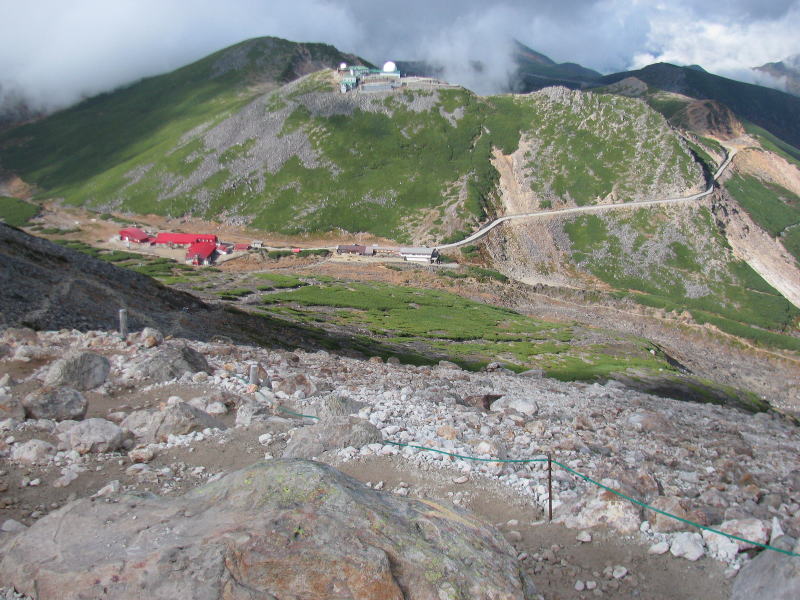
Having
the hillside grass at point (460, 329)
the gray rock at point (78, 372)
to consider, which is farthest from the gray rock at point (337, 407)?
the hillside grass at point (460, 329)

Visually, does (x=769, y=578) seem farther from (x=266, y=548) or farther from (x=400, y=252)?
(x=400, y=252)

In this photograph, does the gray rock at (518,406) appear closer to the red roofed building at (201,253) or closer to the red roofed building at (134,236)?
the red roofed building at (201,253)

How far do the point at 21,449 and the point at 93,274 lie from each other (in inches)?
1071

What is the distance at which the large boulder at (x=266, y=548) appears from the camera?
795 centimetres

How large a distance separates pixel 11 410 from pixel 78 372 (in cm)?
316

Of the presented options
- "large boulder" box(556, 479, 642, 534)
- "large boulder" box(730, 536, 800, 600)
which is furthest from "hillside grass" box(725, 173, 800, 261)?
"large boulder" box(730, 536, 800, 600)

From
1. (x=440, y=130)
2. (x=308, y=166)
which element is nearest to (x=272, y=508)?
(x=308, y=166)

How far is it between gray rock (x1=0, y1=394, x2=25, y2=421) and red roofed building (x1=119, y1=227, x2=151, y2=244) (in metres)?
125

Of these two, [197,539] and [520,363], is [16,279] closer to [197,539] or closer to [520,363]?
[197,539]

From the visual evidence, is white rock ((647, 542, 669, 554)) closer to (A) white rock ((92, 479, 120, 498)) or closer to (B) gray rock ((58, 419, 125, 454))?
(A) white rock ((92, 479, 120, 498))

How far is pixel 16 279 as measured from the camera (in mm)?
31094

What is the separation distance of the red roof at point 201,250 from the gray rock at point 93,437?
354 ft

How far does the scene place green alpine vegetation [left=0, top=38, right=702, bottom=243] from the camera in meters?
146

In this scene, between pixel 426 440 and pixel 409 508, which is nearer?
pixel 409 508
